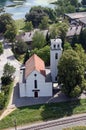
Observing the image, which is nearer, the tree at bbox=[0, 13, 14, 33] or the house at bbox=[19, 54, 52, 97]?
the house at bbox=[19, 54, 52, 97]

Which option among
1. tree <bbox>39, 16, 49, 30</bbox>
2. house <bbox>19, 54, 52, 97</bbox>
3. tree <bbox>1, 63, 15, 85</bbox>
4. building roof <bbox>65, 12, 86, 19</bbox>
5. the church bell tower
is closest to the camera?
house <bbox>19, 54, 52, 97</bbox>

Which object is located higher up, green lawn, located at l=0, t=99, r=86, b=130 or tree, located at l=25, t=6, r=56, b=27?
tree, located at l=25, t=6, r=56, b=27

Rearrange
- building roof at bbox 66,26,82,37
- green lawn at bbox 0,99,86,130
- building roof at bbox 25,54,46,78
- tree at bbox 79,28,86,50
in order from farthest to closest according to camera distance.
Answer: building roof at bbox 66,26,82,37, tree at bbox 79,28,86,50, building roof at bbox 25,54,46,78, green lawn at bbox 0,99,86,130

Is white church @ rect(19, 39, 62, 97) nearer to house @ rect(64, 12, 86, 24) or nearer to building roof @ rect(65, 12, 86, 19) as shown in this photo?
house @ rect(64, 12, 86, 24)

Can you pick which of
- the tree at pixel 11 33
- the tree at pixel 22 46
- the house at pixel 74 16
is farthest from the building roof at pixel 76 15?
the tree at pixel 22 46

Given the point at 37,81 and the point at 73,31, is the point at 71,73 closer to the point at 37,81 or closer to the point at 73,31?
the point at 37,81

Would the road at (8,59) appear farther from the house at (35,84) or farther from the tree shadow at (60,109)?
the tree shadow at (60,109)

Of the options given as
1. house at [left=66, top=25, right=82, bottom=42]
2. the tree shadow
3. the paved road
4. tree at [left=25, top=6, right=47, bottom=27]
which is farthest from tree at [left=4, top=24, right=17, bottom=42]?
the paved road
